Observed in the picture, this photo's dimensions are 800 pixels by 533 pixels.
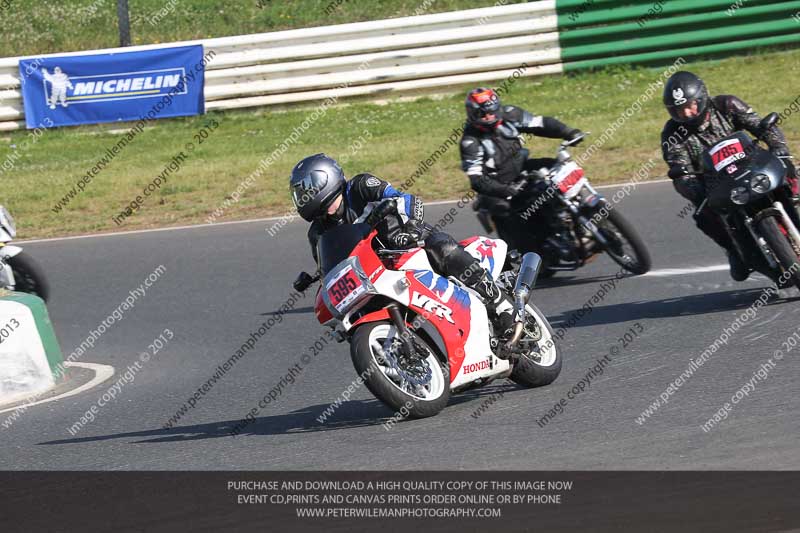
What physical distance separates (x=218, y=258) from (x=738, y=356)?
7.28 metres

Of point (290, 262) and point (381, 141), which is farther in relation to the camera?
point (381, 141)

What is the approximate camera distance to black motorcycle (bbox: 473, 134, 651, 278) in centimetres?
1044

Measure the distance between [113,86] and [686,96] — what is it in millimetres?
13275

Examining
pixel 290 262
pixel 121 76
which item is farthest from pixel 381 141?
pixel 290 262

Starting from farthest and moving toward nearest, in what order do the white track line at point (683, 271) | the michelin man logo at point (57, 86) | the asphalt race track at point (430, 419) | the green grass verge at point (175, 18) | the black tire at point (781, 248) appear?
the green grass verge at point (175, 18)
the michelin man logo at point (57, 86)
the white track line at point (683, 271)
the black tire at point (781, 248)
the asphalt race track at point (430, 419)

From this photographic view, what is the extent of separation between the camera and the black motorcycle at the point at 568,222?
34.2 ft

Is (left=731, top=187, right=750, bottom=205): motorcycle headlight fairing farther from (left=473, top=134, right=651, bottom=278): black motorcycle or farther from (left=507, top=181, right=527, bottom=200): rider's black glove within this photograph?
(left=507, top=181, right=527, bottom=200): rider's black glove

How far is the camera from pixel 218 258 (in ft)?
43.6

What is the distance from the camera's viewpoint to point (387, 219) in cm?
661

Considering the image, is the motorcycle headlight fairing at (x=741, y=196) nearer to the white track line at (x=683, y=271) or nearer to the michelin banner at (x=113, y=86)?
the white track line at (x=683, y=271)

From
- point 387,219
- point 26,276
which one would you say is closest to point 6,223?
point 26,276

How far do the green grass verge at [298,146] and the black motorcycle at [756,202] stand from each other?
6.30 m

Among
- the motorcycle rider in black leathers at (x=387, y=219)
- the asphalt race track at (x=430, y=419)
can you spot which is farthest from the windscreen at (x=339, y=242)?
the asphalt race track at (x=430, y=419)
